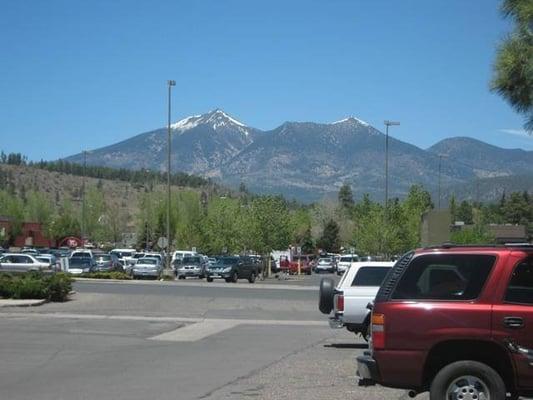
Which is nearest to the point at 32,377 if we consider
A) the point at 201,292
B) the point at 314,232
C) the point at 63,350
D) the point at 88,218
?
the point at 63,350

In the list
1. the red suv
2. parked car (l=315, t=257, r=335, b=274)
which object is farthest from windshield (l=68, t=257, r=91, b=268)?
the red suv

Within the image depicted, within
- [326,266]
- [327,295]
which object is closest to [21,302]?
[327,295]

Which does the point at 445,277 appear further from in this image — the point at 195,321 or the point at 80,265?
the point at 80,265

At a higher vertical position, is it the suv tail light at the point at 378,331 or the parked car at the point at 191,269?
the suv tail light at the point at 378,331

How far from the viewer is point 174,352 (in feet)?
55.5

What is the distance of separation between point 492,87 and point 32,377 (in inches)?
322

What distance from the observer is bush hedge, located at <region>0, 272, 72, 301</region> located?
1171 inches

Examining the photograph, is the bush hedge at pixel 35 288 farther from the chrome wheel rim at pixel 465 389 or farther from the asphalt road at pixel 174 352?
the chrome wheel rim at pixel 465 389

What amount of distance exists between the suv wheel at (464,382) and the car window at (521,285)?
0.80m

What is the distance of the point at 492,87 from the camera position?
420 inches

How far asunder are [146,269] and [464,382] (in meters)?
44.0

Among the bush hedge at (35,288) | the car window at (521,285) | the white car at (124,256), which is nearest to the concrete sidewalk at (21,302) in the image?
the bush hedge at (35,288)

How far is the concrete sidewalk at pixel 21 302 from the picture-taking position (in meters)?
27.7

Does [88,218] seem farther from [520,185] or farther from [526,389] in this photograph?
[526,389]
